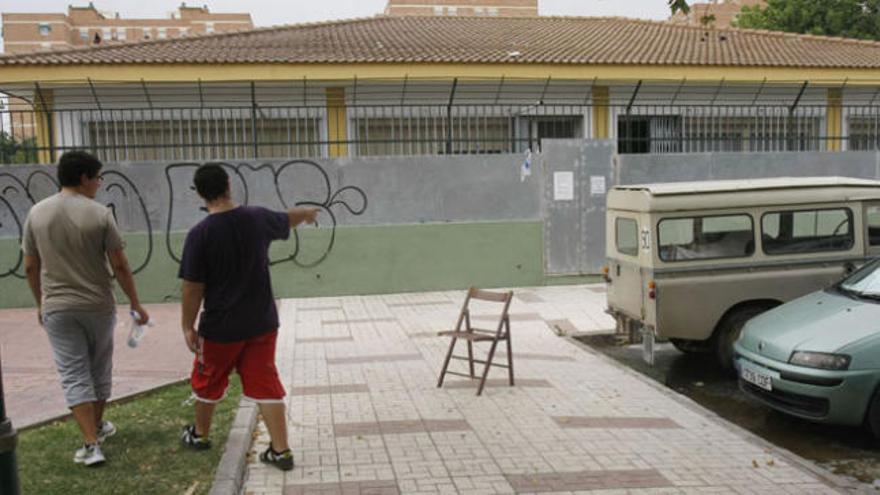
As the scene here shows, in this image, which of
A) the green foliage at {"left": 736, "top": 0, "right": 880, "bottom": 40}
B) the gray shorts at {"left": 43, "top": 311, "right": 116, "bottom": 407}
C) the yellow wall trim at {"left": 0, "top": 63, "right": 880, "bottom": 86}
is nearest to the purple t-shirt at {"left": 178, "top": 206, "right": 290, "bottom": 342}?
the gray shorts at {"left": 43, "top": 311, "right": 116, "bottom": 407}

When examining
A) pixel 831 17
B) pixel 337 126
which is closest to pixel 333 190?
pixel 337 126

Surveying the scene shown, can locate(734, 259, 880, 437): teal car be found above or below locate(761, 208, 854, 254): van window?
below

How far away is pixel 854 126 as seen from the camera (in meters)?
16.0

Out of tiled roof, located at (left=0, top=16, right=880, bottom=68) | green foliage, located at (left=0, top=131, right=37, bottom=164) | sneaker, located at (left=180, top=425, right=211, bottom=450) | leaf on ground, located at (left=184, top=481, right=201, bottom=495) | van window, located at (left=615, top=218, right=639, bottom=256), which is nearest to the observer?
leaf on ground, located at (left=184, top=481, right=201, bottom=495)

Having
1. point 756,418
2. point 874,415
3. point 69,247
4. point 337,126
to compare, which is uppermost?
point 337,126

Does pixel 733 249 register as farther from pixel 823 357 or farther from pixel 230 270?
pixel 230 270

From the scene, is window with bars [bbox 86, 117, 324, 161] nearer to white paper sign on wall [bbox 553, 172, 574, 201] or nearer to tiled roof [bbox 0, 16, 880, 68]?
tiled roof [bbox 0, 16, 880, 68]

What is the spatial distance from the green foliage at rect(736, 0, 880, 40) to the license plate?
2826cm

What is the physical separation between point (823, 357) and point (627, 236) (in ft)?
8.86

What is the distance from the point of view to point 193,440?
4715 millimetres

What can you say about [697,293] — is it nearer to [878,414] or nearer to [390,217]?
[878,414]

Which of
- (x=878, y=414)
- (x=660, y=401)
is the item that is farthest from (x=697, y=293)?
(x=878, y=414)

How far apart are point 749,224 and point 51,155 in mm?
9660

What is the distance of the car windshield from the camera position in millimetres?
5863
